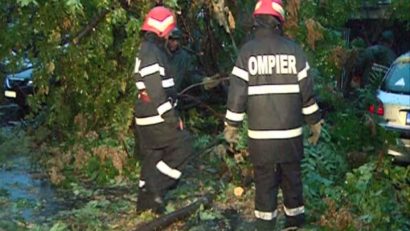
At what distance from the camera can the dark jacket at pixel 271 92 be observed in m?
5.55

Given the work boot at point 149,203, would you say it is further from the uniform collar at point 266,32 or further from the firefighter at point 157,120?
the uniform collar at point 266,32

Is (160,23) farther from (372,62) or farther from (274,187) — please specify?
(372,62)

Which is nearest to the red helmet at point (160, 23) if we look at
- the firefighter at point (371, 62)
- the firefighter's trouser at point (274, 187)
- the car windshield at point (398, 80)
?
the firefighter's trouser at point (274, 187)

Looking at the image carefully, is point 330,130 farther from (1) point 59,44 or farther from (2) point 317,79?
(1) point 59,44

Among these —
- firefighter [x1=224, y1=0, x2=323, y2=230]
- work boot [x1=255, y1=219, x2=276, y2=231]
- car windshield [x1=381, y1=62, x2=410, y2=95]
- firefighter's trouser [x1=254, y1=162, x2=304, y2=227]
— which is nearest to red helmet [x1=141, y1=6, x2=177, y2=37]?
firefighter [x1=224, y1=0, x2=323, y2=230]

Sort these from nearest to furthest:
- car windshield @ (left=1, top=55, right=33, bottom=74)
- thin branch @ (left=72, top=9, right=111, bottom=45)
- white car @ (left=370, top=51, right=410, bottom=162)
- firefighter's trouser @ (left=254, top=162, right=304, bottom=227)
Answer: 1. firefighter's trouser @ (left=254, top=162, right=304, bottom=227)
2. white car @ (left=370, top=51, right=410, bottom=162)
3. thin branch @ (left=72, top=9, right=111, bottom=45)
4. car windshield @ (left=1, top=55, right=33, bottom=74)

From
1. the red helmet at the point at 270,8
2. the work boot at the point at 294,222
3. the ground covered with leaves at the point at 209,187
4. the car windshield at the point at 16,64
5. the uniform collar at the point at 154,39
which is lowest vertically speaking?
the ground covered with leaves at the point at 209,187

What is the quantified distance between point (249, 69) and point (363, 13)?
11056mm

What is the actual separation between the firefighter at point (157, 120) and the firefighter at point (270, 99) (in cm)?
90

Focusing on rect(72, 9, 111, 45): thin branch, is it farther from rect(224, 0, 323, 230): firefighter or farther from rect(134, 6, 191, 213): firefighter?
rect(224, 0, 323, 230): firefighter

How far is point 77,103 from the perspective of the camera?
29.3ft

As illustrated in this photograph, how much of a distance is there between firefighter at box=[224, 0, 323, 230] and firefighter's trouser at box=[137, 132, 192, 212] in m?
1.04

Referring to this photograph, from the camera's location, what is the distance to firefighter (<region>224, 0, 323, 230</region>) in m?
5.56

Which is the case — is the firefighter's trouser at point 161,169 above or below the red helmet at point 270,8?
below
